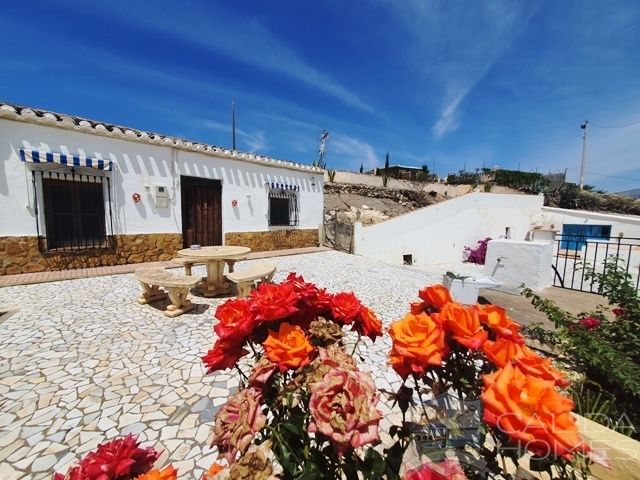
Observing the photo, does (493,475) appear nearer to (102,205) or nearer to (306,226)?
(102,205)

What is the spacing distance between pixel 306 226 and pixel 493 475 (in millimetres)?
11825

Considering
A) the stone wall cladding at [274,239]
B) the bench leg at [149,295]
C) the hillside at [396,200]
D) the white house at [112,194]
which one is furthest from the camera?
the hillside at [396,200]

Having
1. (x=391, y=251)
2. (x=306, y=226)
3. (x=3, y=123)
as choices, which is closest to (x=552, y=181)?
(x=391, y=251)

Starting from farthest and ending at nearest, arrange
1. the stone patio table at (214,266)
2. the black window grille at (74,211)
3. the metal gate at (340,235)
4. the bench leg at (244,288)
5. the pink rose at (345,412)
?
the metal gate at (340,235) < the black window grille at (74,211) < the stone patio table at (214,266) < the bench leg at (244,288) < the pink rose at (345,412)

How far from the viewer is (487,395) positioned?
1.92ft

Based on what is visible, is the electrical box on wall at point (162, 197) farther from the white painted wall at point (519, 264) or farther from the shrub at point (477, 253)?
the shrub at point (477, 253)

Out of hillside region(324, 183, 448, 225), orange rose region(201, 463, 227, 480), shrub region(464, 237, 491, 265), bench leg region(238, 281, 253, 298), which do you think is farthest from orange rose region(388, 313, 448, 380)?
hillside region(324, 183, 448, 225)

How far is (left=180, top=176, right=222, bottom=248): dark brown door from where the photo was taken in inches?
355

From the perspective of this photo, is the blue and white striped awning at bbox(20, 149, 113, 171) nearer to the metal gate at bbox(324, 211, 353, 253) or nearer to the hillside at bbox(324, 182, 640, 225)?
the metal gate at bbox(324, 211, 353, 253)

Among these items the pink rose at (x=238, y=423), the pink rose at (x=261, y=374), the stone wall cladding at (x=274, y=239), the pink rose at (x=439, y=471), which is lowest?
the stone wall cladding at (x=274, y=239)

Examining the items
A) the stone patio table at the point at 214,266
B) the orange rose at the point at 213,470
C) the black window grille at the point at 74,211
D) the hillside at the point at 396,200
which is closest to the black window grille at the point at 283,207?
the hillside at the point at 396,200

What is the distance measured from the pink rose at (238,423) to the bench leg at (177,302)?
414cm

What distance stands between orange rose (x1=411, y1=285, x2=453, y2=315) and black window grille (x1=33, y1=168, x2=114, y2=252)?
904cm

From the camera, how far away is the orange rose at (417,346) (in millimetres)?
707
